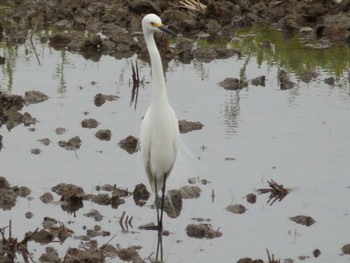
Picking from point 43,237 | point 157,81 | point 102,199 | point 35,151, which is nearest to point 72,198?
point 102,199

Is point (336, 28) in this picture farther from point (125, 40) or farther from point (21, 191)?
point (21, 191)

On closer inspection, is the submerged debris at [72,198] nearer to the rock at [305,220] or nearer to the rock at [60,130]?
the rock at [305,220]

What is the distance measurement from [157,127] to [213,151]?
2.58 m

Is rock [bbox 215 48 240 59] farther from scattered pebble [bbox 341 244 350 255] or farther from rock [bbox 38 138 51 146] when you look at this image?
scattered pebble [bbox 341 244 350 255]

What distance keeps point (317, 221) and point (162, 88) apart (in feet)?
6.35

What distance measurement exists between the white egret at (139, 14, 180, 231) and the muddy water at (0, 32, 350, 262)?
0.50 metres

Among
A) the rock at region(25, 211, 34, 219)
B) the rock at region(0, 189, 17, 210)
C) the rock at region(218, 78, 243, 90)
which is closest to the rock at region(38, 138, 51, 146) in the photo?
the rock at region(0, 189, 17, 210)

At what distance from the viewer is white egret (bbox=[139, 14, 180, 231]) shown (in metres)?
9.12

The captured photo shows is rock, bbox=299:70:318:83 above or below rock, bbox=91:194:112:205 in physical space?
above

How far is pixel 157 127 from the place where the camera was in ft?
30.5

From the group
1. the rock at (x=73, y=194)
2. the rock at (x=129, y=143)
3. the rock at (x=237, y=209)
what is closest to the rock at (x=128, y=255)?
the rock at (x=73, y=194)

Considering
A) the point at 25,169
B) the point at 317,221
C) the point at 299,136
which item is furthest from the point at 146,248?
the point at 299,136

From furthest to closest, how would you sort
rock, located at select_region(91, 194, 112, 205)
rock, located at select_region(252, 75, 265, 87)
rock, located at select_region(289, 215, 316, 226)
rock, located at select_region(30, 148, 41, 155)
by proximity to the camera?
rock, located at select_region(252, 75, 265, 87), rock, located at select_region(30, 148, 41, 155), rock, located at select_region(91, 194, 112, 205), rock, located at select_region(289, 215, 316, 226)

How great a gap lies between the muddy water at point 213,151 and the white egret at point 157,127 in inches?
19.7
